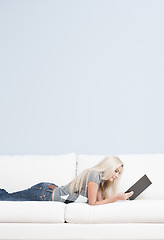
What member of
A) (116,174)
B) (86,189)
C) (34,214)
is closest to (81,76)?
(116,174)

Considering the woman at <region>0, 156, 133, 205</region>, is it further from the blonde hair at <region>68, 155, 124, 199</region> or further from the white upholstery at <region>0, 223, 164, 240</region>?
the white upholstery at <region>0, 223, 164, 240</region>

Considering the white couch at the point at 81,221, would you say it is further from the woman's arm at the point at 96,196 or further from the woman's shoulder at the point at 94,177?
the woman's shoulder at the point at 94,177

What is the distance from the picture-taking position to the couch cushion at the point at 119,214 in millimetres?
2000

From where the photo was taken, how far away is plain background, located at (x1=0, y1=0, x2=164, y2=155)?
10.5ft

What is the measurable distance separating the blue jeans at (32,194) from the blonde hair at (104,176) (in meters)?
0.18

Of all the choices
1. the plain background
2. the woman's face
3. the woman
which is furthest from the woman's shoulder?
the plain background

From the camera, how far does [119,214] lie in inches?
79.0

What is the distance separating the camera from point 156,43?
329 cm

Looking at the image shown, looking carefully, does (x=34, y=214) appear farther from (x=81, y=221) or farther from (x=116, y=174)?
(x=116, y=174)

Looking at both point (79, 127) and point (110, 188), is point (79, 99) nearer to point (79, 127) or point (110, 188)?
point (79, 127)

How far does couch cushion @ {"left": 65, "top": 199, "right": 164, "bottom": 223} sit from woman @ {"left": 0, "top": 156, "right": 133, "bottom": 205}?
281 mm

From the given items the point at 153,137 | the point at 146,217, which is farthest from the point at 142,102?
the point at 146,217

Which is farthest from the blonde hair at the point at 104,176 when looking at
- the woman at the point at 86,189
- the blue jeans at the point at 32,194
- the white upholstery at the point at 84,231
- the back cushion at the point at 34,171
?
the white upholstery at the point at 84,231

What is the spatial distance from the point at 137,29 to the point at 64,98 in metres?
0.99
